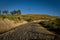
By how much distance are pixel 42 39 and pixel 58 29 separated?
34.5 feet

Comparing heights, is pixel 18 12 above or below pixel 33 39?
below

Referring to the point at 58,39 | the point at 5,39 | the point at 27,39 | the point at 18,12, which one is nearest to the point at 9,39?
the point at 5,39

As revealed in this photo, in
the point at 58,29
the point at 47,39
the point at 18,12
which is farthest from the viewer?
the point at 18,12

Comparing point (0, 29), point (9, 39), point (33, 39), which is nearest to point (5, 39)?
point (9, 39)

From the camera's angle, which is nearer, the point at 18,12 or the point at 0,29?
the point at 0,29

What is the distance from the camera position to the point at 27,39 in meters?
23.1

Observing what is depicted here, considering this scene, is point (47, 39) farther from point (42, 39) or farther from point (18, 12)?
point (18, 12)

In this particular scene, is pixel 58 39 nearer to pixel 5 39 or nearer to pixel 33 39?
pixel 33 39

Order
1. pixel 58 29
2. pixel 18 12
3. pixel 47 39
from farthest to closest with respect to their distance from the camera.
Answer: pixel 18 12, pixel 58 29, pixel 47 39

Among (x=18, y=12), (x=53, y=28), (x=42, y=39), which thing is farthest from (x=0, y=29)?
(x=18, y=12)

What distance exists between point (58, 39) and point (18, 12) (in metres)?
129

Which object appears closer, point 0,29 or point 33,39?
point 33,39

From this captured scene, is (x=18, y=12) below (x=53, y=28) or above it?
below

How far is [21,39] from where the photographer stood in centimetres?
2311
